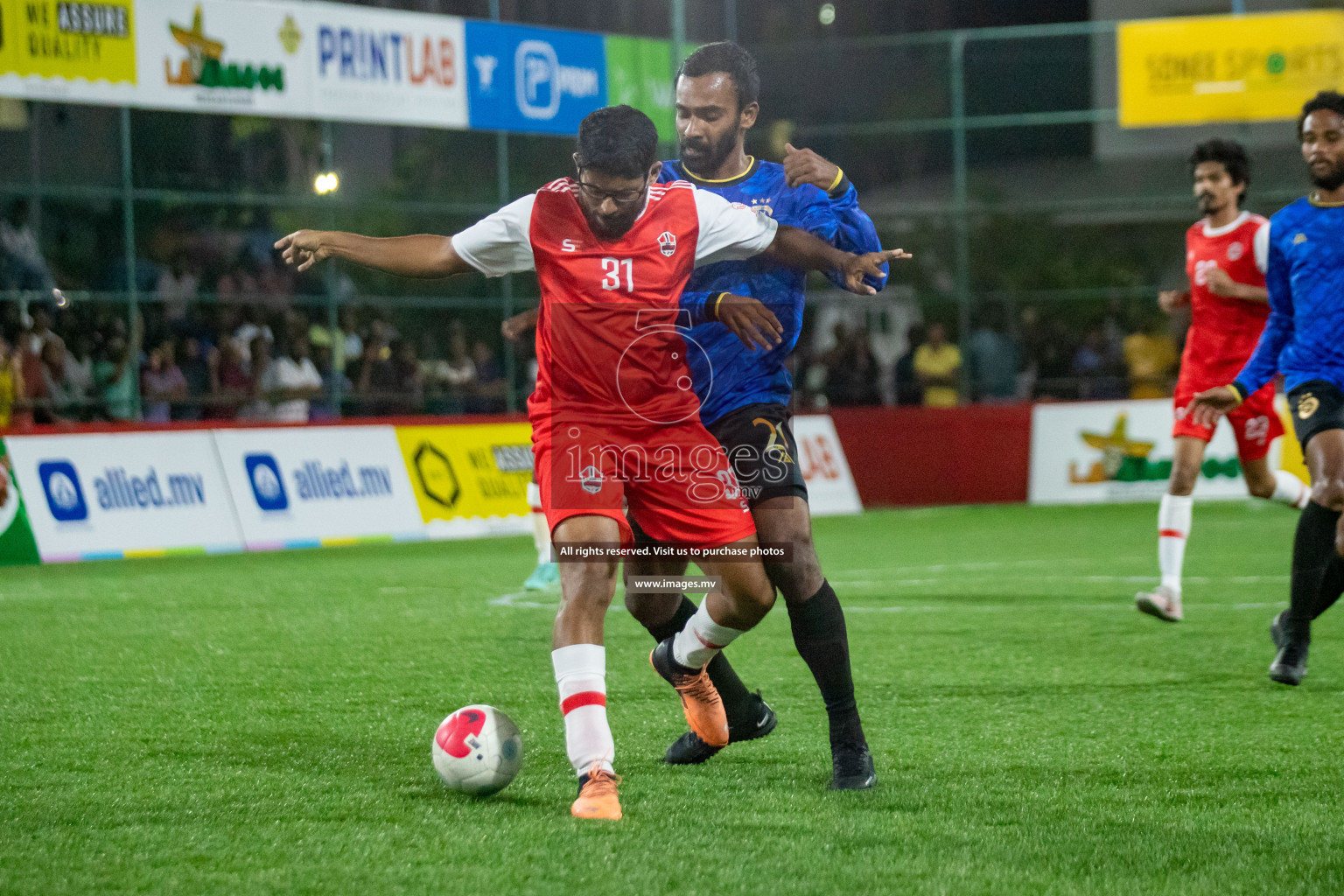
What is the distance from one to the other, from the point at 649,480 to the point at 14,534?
9.48 m

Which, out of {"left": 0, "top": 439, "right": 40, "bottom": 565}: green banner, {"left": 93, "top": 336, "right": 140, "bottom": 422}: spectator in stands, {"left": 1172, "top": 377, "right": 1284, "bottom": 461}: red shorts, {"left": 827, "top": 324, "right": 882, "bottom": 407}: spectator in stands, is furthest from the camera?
{"left": 827, "top": 324, "right": 882, "bottom": 407}: spectator in stands

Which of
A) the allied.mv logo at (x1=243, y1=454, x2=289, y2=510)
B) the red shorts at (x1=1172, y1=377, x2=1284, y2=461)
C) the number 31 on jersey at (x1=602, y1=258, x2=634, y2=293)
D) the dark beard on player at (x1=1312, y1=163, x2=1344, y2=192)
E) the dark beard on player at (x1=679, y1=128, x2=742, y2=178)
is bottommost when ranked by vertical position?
the allied.mv logo at (x1=243, y1=454, x2=289, y2=510)

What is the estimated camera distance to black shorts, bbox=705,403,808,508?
4602mm

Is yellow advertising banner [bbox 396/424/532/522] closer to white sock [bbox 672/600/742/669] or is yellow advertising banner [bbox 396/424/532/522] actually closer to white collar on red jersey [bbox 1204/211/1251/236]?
white collar on red jersey [bbox 1204/211/1251/236]

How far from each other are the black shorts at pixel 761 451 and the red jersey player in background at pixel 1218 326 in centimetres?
427

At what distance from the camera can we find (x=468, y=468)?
15.4 meters

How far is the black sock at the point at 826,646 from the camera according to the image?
4.54 m

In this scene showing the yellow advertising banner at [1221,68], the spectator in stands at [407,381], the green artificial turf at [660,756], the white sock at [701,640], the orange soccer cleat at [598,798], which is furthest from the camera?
the yellow advertising banner at [1221,68]

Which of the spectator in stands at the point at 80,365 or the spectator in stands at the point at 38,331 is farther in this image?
the spectator in stands at the point at 80,365

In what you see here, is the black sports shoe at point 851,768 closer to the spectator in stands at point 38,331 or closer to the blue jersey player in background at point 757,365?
the blue jersey player in background at point 757,365

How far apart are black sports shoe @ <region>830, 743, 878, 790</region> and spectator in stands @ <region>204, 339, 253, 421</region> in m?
11.6

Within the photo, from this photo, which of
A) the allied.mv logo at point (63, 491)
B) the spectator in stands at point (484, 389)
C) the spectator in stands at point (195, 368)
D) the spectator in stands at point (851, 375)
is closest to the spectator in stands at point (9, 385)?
the allied.mv logo at point (63, 491)

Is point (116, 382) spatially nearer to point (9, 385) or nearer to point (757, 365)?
point (9, 385)

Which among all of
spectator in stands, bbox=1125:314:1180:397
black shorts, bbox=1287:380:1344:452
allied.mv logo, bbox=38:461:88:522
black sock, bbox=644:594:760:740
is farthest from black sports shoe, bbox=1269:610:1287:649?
spectator in stands, bbox=1125:314:1180:397
